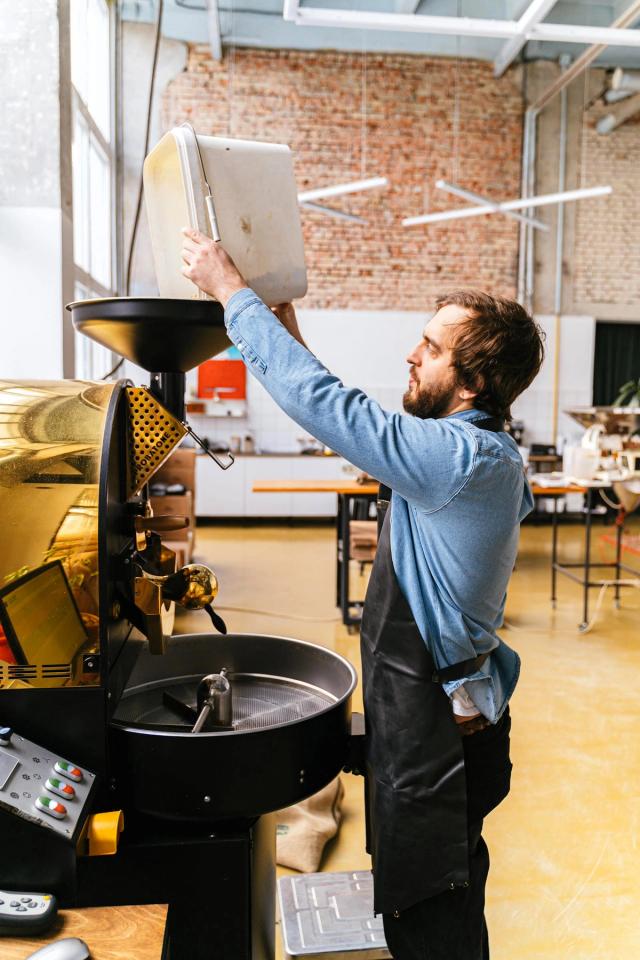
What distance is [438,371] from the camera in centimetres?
138

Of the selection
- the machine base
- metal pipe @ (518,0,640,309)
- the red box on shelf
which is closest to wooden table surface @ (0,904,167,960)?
the machine base

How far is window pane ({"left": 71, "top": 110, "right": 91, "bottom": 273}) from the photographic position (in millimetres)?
6566

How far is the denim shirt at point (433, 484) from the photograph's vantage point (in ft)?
3.86

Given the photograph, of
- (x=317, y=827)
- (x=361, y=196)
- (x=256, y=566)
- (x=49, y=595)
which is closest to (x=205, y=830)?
(x=49, y=595)

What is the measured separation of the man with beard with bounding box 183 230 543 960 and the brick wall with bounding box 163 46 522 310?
783 centimetres

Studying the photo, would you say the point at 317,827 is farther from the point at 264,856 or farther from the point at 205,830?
the point at 205,830

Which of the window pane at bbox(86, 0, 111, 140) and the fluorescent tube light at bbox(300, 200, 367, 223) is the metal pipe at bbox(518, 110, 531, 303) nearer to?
the fluorescent tube light at bbox(300, 200, 367, 223)

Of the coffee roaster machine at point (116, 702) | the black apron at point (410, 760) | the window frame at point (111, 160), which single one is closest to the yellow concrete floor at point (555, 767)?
the black apron at point (410, 760)

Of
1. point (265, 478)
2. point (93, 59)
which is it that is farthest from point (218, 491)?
point (93, 59)

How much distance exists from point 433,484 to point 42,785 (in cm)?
72

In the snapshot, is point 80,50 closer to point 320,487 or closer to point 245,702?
point 320,487

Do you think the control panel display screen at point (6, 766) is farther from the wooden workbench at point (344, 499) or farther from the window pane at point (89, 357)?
the window pane at point (89, 357)

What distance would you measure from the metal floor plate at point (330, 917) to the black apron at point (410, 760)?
66cm

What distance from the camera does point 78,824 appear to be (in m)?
1.06
